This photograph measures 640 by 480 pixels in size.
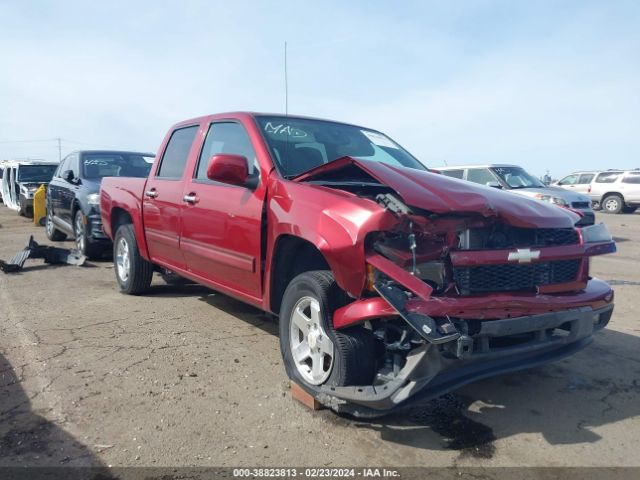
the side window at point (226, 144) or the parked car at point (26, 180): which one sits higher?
the side window at point (226, 144)

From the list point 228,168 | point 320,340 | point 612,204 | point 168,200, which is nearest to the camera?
point 320,340

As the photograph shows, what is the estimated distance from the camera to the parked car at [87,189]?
7934 mm

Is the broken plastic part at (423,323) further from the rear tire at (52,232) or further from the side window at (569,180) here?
the side window at (569,180)

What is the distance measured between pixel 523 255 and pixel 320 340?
1.21 m

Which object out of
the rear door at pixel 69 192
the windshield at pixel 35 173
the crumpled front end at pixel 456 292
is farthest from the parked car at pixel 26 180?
the crumpled front end at pixel 456 292

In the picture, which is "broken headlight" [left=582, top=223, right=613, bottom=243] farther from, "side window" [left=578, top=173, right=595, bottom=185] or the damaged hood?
"side window" [left=578, top=173, right=595, bottom=185]

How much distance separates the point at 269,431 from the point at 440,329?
114 cm

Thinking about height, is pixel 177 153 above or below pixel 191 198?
above

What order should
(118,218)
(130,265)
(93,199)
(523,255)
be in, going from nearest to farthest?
(523,255), (130,265), (118,218), (93,199)

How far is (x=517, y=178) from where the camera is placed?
39.5ft

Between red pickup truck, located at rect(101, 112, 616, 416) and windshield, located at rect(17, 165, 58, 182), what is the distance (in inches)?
558

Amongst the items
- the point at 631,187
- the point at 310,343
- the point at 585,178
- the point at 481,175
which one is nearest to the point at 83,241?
the point at 310,343

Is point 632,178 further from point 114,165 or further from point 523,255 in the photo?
point 523,255

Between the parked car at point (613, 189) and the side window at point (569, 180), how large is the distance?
368 millimetres
